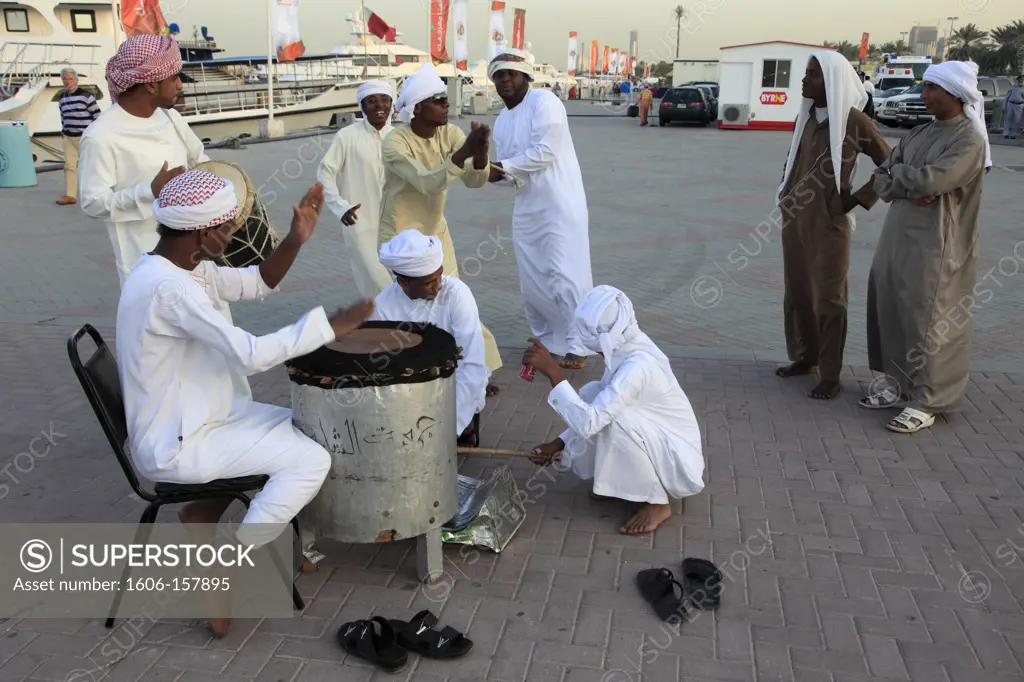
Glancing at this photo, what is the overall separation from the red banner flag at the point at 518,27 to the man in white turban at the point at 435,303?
37.5 meters

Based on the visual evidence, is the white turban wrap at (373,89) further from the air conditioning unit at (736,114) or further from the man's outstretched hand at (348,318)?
the air conditioning unit at (736,114)

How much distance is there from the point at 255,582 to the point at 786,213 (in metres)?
3.76

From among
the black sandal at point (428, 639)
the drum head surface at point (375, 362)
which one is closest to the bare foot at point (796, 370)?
the drum head surface at point (375, 362)

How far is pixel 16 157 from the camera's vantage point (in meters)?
13.6

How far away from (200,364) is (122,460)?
41cm

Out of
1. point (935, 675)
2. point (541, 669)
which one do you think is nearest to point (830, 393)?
point (935, 675)

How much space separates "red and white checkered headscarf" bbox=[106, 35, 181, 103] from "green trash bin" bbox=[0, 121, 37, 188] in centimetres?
1140

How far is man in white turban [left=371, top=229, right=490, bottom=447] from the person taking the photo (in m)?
3.78

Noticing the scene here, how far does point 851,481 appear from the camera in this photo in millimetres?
4121

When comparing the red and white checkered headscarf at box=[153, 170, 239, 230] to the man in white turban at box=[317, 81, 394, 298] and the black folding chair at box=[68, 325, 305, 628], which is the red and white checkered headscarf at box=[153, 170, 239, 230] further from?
the man in white turban at box=[317, 81, 394, 298]

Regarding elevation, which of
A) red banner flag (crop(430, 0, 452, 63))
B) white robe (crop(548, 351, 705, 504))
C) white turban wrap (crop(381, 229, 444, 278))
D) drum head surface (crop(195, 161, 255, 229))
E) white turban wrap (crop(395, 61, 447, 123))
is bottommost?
white robe (crop(548, 351, 705, 504))

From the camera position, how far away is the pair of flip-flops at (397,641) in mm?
2785

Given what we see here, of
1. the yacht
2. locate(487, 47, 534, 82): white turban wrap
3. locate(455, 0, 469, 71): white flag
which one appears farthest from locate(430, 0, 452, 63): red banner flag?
locate(487, 47, 534, 82): white turban wrap

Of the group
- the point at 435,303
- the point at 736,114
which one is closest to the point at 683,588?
the point at 435,303
